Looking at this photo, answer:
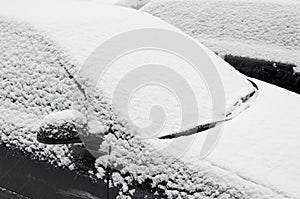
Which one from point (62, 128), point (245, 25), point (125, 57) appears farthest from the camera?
point (245, 25)

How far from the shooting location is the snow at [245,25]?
5.12 meters

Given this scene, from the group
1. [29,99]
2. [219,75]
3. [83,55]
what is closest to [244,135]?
[219,75]

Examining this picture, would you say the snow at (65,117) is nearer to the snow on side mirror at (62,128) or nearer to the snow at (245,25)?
the snow on side mirror at (62,128)

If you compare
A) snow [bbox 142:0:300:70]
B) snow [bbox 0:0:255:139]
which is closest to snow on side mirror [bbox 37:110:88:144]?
snow [bbox 0:0:255:139]

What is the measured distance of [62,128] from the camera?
2.16 metres

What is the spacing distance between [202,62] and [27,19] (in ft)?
3.87

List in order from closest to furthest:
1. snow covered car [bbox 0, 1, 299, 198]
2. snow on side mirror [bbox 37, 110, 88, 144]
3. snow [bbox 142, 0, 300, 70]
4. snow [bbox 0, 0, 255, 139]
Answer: snow covered car [bbox 0, 1, 299, 198], snow on side mirror [bbox 37, 110, 88, 144], snow [bbox 0, 0, 255, 139], snow [bbox 142, 0, 300, 70]

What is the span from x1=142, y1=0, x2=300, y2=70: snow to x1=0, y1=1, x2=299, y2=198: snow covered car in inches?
85.2

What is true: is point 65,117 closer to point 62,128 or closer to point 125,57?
point 62,128

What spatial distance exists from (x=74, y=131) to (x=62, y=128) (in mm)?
72

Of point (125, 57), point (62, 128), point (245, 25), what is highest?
point (245, 25)

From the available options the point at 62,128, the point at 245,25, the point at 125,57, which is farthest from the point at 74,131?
the point at 245,25

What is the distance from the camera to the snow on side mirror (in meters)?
2.15

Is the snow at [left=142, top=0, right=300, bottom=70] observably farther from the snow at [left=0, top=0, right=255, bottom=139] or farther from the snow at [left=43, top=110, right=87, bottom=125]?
the snow at [left=43, top=110, right=87, bottom=125]
